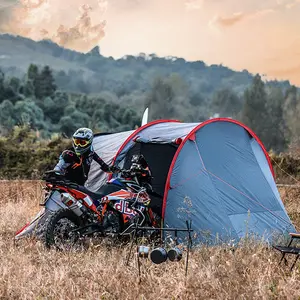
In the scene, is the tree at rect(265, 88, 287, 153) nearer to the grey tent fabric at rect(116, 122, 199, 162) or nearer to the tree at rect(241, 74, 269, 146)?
the tree at rect(241, 74, 269, 146)

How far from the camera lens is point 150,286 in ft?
16.8

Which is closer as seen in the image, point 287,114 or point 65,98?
point 65,98

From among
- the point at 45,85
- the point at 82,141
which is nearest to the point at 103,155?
the point at 82,141

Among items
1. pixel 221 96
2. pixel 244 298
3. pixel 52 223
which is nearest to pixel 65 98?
pixel 221 96

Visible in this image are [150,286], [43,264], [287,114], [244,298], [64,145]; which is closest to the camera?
[244,298]

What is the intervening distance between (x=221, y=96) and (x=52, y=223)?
3600 cm

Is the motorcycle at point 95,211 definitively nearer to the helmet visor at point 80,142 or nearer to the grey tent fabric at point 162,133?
the helmet visor at point 80,142

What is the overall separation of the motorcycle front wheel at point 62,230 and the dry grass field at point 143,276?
17 cm

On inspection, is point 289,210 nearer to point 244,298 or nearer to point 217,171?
point 217,171

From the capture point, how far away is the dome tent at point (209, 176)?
7.60 meters

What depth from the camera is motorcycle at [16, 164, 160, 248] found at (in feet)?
22.8

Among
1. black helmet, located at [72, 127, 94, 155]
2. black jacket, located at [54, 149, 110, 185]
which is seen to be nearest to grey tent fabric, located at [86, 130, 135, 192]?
black jacket, located at [54, 149, 110, 185]

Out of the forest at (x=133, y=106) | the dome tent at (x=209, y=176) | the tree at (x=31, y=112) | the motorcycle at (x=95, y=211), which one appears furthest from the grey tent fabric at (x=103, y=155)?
the tree at (x=31, y=112)

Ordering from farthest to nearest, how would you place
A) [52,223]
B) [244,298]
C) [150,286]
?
[52,223] → [150,286] → [244,298]
